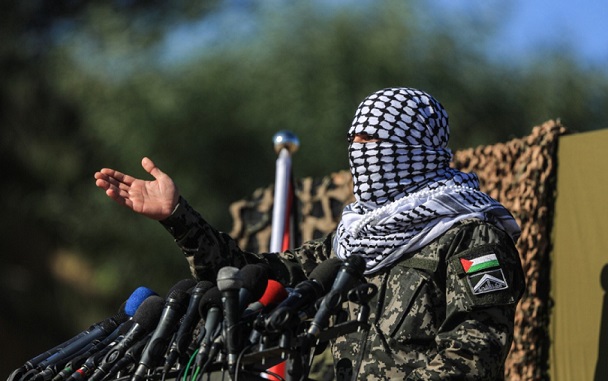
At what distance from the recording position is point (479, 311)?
3.30 m

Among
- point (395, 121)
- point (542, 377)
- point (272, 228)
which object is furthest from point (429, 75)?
point (395, 121)

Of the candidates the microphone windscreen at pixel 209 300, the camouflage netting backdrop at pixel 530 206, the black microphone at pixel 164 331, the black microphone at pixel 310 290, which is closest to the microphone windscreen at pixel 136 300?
the black microphone at pixel 164 331

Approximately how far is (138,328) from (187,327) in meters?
0.22

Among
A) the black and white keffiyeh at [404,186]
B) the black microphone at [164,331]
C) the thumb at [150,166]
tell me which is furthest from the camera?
the thumb at [150,166]

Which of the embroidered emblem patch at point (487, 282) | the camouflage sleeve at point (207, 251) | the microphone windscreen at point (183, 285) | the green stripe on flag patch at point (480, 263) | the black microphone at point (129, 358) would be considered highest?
the camouflage sleeve at point (207, 251)

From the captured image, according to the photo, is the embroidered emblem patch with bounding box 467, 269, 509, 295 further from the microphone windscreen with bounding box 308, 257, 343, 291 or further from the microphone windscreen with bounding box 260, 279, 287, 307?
the microphone windscreen with bounding box 260, 279, 287, 307

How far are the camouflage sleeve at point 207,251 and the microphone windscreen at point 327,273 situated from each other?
68 centimetres

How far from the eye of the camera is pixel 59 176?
Result: 64.5 feet

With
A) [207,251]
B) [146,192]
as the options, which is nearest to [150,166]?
[146,192]

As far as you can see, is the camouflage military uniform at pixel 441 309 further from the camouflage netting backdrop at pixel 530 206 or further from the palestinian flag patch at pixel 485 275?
the camouflage netting backdrop at pixel 530 206

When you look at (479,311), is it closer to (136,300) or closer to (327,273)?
(327,273)

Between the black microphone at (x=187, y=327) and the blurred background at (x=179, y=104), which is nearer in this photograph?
A: the black microphone at (x=187, y=327)

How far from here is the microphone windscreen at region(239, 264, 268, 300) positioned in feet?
9.90

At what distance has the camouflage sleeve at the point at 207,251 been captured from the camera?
3859 millimetres
